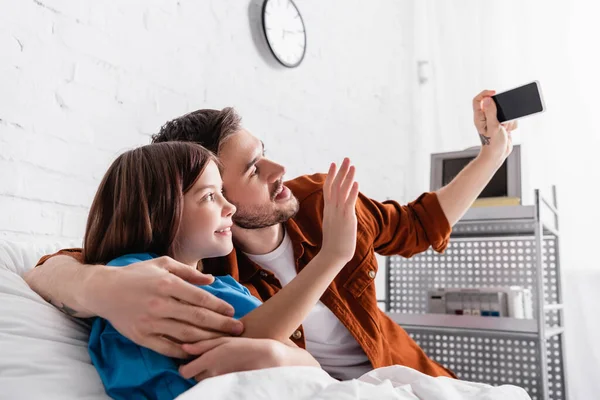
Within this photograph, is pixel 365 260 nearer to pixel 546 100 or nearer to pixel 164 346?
pixel 164 346

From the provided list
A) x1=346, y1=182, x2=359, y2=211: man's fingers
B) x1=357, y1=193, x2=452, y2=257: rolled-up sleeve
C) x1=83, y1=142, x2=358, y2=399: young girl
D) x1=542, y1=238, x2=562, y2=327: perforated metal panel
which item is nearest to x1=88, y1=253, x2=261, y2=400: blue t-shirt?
x1=83, y1=142, x2=358, y2=399: young girl

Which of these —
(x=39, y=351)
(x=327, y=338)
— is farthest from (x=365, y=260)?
(x=39, y=351)

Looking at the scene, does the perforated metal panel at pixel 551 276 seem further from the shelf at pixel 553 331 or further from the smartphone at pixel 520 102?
the smartphone at pixel 520 102

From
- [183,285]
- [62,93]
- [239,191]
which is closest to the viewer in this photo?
[183,285]

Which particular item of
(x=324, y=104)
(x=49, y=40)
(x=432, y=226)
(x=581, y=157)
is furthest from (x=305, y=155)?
(x=581, y=157)

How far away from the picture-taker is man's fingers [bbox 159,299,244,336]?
0.64m

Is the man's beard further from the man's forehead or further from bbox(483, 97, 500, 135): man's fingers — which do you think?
bbox(483, 97, 500, 135): man's fingers

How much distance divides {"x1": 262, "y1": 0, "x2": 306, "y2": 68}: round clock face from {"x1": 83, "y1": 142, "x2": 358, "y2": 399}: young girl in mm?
1066

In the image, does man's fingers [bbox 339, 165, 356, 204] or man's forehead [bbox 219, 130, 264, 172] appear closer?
man's fingers [bbox 339, 165, 356, 204]

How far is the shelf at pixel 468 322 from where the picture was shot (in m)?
1.72

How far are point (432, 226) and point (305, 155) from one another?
0.78 m

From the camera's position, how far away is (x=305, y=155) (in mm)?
2098

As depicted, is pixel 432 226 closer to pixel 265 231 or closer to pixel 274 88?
pixel 265 231

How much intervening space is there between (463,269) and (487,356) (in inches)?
12.8
